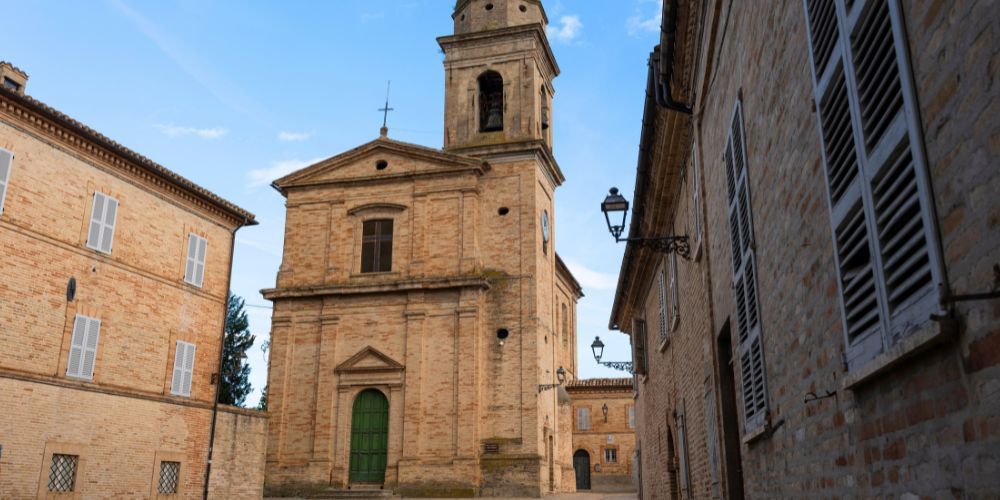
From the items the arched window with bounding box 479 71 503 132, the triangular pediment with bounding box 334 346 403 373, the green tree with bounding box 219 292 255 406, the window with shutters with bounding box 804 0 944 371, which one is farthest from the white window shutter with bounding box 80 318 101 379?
the green tree with bounding box 219 292 255 406

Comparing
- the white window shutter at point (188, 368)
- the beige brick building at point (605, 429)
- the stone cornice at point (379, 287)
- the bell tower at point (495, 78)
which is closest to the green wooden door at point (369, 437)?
the stone cornice at point (379, 287)

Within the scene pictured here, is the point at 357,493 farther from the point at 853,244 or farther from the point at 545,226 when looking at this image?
the point at 853,244

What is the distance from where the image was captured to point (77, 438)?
19219 mm

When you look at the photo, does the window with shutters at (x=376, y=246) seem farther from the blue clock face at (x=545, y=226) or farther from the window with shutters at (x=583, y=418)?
the window with shutters at (x=583, y=418)

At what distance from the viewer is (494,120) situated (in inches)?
1346

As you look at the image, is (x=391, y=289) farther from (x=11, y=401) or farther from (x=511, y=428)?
(x=11, y=401)

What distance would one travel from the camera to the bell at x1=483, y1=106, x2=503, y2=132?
112 ft

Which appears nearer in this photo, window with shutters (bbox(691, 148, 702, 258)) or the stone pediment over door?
window with shutters (bbox(691, 148, 702, 258))

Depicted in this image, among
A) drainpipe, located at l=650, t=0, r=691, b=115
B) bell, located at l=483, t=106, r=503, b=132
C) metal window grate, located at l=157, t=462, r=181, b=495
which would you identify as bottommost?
metal window grate, located at l=157, t=462, r=181, b=495

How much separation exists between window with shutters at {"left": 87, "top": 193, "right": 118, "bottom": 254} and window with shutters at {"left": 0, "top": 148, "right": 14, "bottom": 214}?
2.34m

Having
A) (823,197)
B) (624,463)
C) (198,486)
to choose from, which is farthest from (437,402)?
(823,197)

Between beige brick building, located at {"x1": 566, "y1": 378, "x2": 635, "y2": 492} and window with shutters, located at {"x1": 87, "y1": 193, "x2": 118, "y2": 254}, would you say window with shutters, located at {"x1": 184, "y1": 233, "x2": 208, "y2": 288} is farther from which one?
beige brick building, located at {"x1": 566, "y1": 378, "x2": 635, "y2": 492}

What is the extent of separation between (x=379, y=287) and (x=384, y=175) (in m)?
4.89

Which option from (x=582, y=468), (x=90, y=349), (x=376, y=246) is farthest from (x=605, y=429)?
(x=90, y=349)
